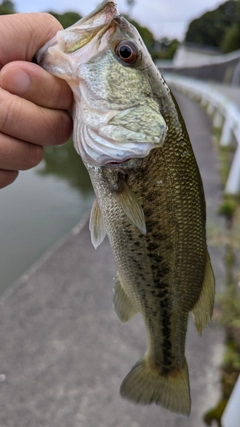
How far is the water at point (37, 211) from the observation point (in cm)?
490

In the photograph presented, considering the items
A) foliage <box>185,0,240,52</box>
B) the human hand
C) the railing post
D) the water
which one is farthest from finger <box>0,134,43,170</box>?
foliage <box>185,0,240,52</box>

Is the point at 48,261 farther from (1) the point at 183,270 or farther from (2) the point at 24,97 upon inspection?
(2) the point at 24,97

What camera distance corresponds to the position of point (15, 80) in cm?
126

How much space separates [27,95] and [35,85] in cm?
6

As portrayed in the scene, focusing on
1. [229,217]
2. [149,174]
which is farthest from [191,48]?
[149,174]

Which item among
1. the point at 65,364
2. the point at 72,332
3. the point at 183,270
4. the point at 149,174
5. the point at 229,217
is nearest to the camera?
the point at 149,174

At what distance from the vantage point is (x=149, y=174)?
144cm

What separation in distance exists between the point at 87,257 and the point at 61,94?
9.60 feet

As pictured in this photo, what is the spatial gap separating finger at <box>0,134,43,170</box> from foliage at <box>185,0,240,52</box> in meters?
65.8

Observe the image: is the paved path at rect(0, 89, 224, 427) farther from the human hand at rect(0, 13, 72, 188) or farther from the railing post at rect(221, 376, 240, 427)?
the human hand at rect(0, 13, 72, 188)

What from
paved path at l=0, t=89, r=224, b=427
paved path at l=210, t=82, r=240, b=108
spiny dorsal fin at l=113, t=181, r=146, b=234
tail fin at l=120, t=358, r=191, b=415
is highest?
spiny dorsal fin at l=113, t=181, r=146, b=234

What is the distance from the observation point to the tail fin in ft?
5.88

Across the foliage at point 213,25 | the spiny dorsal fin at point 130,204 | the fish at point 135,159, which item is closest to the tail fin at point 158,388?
the fish at point 135,159

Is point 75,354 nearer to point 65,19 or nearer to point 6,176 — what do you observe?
point 6,176
